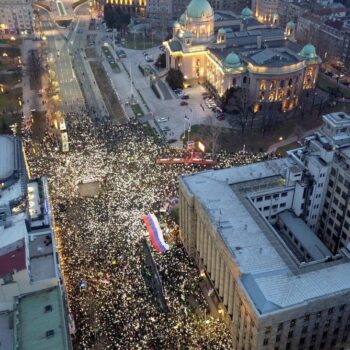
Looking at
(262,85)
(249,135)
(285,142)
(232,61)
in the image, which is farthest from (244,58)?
(285,142)

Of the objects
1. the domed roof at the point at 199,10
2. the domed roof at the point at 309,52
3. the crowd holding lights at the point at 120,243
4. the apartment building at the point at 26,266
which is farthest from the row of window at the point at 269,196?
the domed roof at the point at 199,10

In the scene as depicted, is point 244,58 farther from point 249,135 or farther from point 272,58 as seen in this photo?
point 249,135

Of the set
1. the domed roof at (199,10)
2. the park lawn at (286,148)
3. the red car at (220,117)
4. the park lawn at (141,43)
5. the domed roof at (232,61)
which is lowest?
the park lawn at (286,148)

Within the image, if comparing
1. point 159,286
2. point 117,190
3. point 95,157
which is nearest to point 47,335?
point 159,286

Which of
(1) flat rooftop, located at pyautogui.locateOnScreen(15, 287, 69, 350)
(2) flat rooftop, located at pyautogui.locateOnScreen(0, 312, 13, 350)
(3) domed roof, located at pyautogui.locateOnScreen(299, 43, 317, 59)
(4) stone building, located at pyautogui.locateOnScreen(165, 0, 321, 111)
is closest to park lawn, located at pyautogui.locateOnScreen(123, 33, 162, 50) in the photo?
(4) stone building, located at pyautogui.locateOnScreen(165, 0, 321, 111)

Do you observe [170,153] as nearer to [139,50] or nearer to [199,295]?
[199,295]

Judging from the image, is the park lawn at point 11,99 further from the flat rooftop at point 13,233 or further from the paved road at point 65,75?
the flat rooftop at point 13,233
